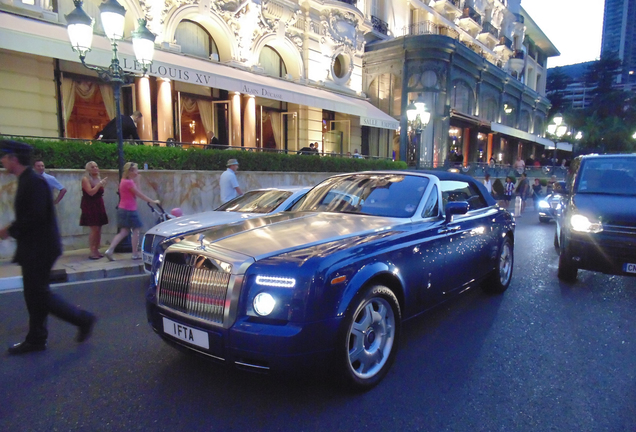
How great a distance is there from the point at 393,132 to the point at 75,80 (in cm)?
1737

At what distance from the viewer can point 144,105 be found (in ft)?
42.7

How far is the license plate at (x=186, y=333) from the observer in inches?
106

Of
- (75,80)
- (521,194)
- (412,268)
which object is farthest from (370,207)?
(521,194)

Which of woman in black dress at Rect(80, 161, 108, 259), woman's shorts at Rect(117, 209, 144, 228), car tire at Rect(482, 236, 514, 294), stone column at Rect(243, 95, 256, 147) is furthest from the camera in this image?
stone column at Rect(243, 95, 256, 147)

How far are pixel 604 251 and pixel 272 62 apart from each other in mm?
15779

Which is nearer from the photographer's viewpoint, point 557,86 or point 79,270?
point 79,270

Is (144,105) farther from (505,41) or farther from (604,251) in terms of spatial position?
(505,41)

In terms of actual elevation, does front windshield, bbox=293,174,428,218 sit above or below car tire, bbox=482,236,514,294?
above

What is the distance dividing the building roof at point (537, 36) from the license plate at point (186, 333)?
49.5m

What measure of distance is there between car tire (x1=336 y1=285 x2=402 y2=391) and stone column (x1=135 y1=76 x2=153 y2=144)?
11855 mm

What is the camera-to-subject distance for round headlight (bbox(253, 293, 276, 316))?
8.45 ft

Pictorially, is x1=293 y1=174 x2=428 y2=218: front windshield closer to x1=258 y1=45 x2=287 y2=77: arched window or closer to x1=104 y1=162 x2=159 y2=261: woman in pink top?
x1=104 y1=162 x2=159 y2=261: woman in pink top

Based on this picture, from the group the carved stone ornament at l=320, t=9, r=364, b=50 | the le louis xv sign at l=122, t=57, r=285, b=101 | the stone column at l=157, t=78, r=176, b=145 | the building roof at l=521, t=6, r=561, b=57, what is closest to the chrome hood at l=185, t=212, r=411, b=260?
the le louis xv sign at l=122, t=57, r=285, b=101

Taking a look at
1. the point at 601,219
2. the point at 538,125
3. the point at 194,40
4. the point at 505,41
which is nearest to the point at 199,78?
the point at 194,40
